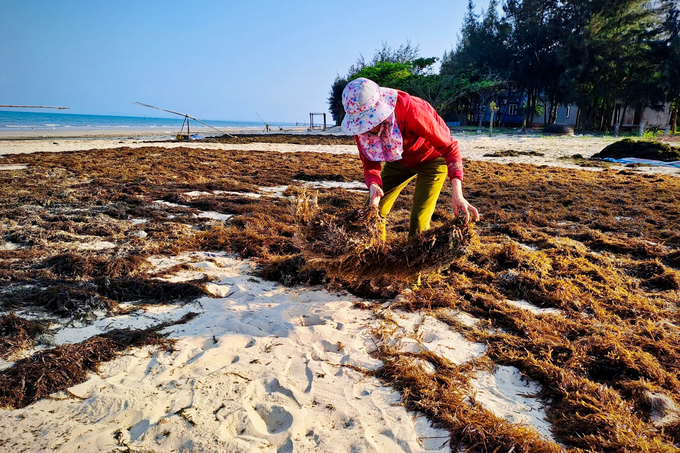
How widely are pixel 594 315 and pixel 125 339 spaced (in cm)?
364

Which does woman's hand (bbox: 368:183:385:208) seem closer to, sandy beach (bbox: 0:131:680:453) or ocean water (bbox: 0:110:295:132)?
sandy beach (bbox: 0:131:680:453)

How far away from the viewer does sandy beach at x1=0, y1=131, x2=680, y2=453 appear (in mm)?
1889

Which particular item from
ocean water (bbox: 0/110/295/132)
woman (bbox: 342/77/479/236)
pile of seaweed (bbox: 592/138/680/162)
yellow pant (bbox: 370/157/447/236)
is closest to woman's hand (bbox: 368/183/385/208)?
woman (bbox: 342/77/479/236)

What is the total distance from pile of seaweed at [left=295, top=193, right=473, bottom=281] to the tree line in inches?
1246

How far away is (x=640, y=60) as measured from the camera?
2730 centimetres

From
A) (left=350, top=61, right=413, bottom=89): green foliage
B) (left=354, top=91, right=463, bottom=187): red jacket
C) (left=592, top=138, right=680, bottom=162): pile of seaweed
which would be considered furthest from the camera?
(left=350, top=61, right=413, bottom=89): green foliage

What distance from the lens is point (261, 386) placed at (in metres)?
2.27

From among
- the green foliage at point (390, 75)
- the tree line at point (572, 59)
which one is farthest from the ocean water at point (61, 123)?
the tree line at point (572, 59)

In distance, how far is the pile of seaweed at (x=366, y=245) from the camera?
304 centimetres

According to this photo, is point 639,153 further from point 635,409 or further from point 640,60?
point 640,60

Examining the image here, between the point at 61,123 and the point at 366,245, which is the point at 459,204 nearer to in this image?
the point at 366,245

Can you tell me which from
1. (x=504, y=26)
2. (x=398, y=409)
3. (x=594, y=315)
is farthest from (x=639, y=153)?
(x=504, y=26)

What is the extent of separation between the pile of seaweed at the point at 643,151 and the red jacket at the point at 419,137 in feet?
45.8

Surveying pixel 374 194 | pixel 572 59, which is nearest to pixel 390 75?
pixel 572 59
